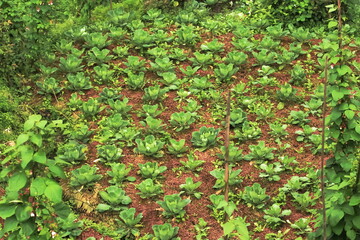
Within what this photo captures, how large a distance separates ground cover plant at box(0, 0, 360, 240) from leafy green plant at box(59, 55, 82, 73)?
18 millimetres

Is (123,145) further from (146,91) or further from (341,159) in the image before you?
(341,159)

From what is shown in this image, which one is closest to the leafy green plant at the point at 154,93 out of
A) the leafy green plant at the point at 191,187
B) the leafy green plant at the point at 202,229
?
the leafy green plant at the point at 191,187

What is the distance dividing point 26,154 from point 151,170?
8.18 feet

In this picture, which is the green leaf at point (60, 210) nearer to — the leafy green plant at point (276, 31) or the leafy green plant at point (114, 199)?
the leafy green plant at point (114, 199)

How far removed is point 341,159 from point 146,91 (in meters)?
3.21

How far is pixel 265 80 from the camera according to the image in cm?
805

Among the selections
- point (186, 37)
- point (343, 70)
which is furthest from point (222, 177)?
point (186, 37)

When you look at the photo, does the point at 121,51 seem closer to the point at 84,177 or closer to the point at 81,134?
the point at 81,134

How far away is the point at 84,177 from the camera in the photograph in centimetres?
650

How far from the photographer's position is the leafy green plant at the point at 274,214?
6086 mm

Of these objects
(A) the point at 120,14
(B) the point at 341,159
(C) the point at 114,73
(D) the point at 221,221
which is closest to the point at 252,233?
(D) the point at 221,221

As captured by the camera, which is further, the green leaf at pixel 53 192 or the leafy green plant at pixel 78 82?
the leafy green plant at pixel 78 82

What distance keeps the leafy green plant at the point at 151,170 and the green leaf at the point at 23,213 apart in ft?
7.70

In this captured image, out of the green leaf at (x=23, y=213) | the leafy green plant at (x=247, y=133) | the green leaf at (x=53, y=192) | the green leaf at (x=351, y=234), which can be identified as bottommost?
the leafy green plant at (x=247, y=133)
